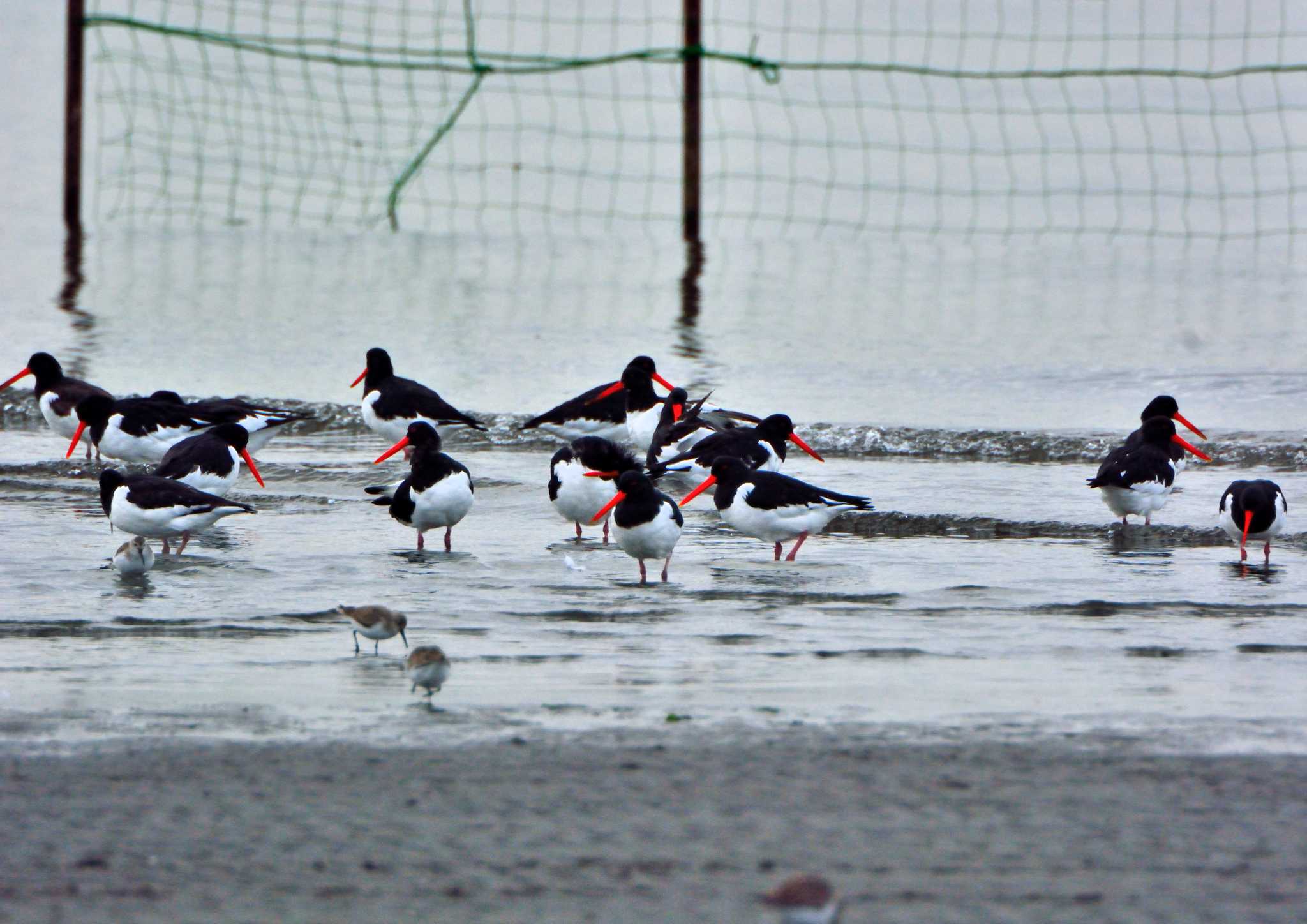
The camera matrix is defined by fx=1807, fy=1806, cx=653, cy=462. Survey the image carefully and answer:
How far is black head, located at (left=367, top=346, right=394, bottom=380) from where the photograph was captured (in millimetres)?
10812

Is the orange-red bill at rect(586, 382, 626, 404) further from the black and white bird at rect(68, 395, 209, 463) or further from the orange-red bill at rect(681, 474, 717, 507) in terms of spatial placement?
the black and white bird at rect(68, 395, 209, 463)

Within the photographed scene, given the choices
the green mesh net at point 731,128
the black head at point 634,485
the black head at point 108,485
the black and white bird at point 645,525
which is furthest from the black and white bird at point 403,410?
the green mesh net at point 731,128

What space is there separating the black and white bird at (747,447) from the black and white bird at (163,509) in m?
2.16

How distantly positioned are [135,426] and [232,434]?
1044 millimetres

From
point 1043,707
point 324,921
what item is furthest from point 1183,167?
point 324,921

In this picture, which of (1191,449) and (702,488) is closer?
(702,488)

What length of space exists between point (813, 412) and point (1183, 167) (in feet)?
47.8

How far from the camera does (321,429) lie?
446 inches

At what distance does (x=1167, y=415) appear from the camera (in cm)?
963

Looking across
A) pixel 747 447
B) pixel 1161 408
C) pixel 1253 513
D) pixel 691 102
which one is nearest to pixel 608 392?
pixel 747 447

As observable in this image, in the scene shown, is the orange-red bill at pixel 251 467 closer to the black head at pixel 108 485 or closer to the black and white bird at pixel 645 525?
the black head at pixel 108 485

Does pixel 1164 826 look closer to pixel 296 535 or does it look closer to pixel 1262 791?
pixel 1262 791

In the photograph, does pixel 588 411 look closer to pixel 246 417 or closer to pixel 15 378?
pixel 246 417

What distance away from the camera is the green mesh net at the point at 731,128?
69.9 feet
